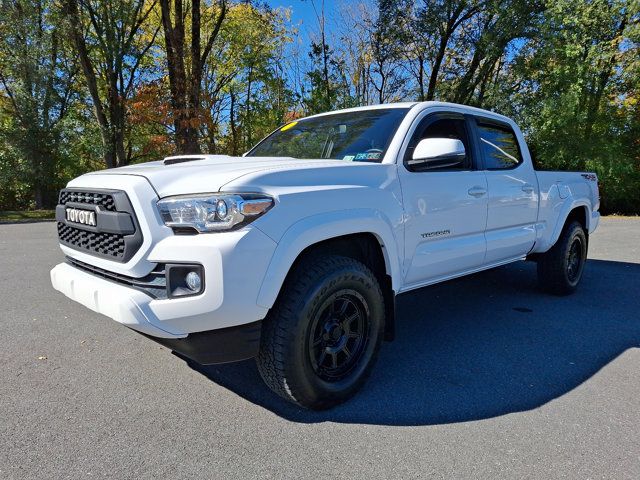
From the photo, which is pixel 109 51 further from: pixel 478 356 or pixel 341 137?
pixel 478 356

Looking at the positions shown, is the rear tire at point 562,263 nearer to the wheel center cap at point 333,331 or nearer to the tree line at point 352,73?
the wheel center cap at point 333,331

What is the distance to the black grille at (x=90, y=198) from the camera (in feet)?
8.23

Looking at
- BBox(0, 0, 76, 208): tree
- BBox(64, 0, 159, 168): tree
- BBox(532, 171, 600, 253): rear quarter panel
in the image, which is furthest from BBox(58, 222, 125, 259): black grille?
BBox(0, 0, 76, 208): tree

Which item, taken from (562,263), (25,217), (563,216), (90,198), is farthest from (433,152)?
(25,217)

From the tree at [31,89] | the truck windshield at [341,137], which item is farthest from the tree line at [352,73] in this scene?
the truck windshield at [341,137]

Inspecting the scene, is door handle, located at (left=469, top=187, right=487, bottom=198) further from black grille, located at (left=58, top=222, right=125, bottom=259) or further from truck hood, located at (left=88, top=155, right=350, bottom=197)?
black grille, located at (left=58, top=222, right=125, bottom=259)

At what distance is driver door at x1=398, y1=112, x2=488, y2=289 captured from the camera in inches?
122

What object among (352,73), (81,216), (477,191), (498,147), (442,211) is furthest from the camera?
(352,73)

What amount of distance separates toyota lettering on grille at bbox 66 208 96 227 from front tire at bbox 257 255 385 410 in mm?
1210

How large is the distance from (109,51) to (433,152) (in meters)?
19.1

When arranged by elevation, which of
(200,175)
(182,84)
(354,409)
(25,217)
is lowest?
(354,409)

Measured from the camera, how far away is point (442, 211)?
329 centimetres

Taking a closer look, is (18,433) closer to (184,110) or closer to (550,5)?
(184,110)

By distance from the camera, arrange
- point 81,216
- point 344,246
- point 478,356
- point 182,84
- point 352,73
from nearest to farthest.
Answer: point 81,216 → point 344,246 → point 478,356 → point 182,84 → point 352,73
